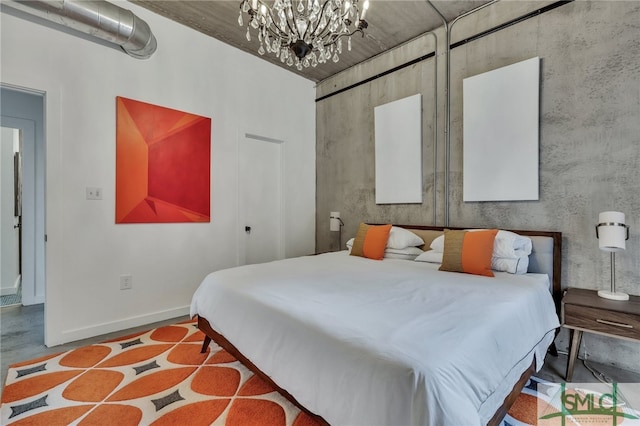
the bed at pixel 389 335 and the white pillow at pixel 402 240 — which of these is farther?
the white pillow at pixel 402 240

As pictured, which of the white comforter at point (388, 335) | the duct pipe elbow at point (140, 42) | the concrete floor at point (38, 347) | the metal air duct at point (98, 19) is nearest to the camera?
the white comforter at point (388, 335)

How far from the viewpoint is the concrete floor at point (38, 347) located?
211 cm

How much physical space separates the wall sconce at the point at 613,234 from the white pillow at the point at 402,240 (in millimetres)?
1382

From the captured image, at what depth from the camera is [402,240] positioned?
305cm

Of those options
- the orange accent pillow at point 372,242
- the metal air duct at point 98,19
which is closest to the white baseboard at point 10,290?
the metal air duct at point 98,19

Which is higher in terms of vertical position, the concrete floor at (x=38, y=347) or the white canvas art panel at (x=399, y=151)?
the white canvas art panel at (x=399, y=151)

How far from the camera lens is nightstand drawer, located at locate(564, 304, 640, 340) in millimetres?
1779

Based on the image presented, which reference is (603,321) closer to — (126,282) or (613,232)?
(613,232)

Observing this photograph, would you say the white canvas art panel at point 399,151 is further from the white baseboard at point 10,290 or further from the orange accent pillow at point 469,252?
the white baseboard at point 10,290

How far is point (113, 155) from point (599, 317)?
4035mm

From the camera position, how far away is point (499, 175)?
2758 mm

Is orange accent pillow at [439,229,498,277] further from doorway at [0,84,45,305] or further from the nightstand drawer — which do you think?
doorway at [0,84,45,305]

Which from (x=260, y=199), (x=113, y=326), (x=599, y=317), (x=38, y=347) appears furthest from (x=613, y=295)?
(x=38, y=347)

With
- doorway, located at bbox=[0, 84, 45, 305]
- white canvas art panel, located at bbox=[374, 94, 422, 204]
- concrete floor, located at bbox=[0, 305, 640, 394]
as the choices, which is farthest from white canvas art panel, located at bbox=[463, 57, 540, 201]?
doorway, located at bbox=[0, 84, 45, 305]
